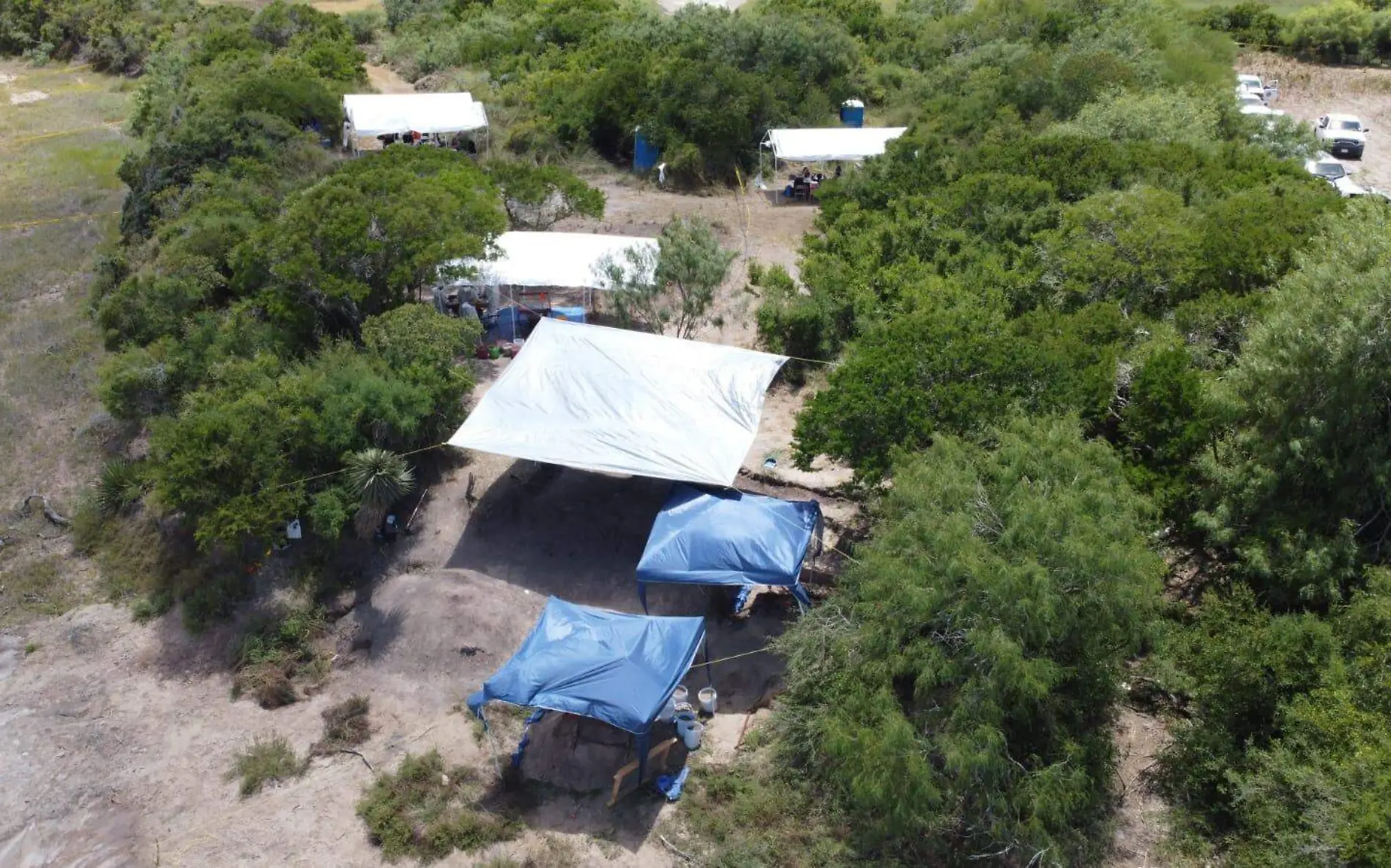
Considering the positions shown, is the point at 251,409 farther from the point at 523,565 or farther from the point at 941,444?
the point at 941,444

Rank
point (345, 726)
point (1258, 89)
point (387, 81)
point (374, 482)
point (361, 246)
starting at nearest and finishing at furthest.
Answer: point (345, 726) < point (374, 482) < point (361, 246) < point (1258, 89) < point (387, 81)

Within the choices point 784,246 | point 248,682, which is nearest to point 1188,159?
point 784,246

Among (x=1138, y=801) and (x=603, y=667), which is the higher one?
(x=603, y=667)

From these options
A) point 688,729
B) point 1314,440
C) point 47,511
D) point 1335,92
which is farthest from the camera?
point 1335,92

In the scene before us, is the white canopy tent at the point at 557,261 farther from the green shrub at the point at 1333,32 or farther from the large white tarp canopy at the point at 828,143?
the green shrub at the point at 1333,32

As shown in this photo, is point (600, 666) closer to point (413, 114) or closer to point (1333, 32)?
point (413, 114)

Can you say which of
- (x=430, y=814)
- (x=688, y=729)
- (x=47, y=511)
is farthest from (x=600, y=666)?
(x=47, y=511)

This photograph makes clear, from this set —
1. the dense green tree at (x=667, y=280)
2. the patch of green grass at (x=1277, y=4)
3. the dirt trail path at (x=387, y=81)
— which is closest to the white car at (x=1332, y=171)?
the dense green tree at (x=667, y=280)
